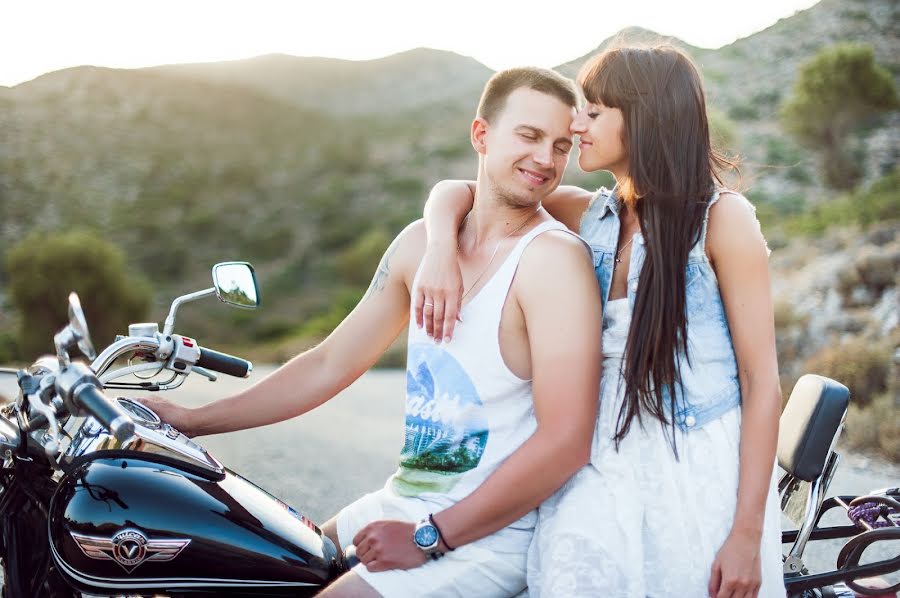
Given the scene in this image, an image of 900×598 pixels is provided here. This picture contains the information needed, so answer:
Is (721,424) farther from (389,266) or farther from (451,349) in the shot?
(389,266)

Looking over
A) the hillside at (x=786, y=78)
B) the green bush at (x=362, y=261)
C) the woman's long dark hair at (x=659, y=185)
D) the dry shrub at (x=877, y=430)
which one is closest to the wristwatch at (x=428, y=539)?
the woman's long dark hair at (x=659, y=185)

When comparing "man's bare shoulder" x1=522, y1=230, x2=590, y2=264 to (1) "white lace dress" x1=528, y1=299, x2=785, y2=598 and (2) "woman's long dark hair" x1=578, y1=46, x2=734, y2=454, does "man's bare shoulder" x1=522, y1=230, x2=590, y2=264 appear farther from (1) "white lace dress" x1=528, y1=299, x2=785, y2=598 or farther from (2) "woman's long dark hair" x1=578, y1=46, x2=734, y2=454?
(1) "white lace dress" x1=528, y1=299, x2=785, y2=598

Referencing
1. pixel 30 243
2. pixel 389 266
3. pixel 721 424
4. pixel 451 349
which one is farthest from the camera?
pixel 30 243

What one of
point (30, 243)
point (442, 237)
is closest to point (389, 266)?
point (442, 237)

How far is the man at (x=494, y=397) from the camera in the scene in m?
2.15

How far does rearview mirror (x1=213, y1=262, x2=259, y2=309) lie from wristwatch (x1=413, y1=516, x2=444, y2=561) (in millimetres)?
704

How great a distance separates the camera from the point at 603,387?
2.33m

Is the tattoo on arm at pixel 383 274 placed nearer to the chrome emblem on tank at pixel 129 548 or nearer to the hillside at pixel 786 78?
the chrome emblem on tank at pixel 129 548

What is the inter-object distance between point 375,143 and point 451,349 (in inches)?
1990

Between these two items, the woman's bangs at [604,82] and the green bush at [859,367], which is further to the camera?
the green bush at [859,367]

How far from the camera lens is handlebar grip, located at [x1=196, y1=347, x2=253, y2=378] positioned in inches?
94.6

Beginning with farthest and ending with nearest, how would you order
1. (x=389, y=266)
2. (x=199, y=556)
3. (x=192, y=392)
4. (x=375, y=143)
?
(x=375, y=143)
(x=192, y=392)
(x=389, y=266)
(x=199, y=556)

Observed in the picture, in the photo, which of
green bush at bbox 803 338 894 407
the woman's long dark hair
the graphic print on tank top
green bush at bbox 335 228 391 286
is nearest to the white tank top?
the graphic print on tank top

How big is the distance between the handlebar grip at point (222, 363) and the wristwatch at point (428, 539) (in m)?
0.65
